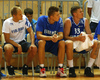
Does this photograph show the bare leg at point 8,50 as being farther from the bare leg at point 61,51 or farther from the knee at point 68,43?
the knee at point 68,43

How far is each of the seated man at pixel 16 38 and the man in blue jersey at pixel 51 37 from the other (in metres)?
0.16

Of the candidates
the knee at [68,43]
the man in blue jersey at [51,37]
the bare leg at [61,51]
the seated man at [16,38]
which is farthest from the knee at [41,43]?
the knee at [68,43]

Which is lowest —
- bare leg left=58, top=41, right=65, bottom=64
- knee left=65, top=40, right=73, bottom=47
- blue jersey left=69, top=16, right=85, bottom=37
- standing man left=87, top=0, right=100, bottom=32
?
bare leg left=58, top=41, right=65, bottom=64

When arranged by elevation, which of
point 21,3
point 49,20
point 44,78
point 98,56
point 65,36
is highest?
point 21,3

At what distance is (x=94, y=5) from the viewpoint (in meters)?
5.41

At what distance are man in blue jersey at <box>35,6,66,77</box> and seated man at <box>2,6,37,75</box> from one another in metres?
0.16

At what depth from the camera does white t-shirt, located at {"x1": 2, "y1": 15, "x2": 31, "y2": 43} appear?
4.52m

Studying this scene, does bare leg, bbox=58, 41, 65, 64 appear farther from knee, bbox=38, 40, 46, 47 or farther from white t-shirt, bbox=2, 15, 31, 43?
white t-shirt, bbox=2, 15, 31, 43

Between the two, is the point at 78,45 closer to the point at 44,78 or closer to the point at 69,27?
the point at 69,27

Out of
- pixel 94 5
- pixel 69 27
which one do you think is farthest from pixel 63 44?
pixel 94 5

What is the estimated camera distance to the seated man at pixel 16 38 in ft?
14.4

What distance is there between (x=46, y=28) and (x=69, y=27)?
444mm

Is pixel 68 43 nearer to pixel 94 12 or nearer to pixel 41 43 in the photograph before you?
pixel 41 43

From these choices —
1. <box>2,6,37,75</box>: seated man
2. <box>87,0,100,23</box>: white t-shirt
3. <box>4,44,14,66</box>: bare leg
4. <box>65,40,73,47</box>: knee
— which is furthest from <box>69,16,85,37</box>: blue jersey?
<box>4,44,14,66</box>: bare leg
